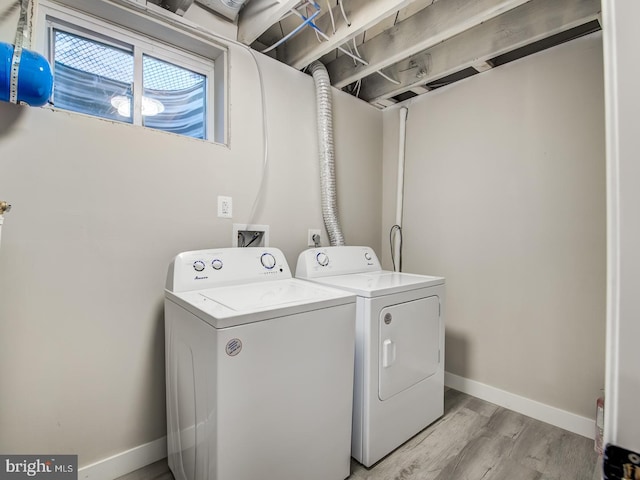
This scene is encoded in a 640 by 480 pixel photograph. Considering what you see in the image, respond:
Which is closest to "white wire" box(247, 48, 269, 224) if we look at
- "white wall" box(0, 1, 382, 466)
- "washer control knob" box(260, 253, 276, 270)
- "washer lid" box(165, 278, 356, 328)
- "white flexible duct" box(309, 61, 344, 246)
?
"white wall" box(0, 1, 382, 466)

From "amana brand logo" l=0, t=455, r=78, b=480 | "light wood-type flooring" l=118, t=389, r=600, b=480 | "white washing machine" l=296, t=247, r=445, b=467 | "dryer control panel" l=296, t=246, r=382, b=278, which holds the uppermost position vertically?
"dryer control panel" l=296, t=246, r=382, b=278

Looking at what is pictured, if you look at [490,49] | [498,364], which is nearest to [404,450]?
[498,364]

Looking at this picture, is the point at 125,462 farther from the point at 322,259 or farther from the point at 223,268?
the point at 322,259

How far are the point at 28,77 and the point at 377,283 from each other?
1.61 m

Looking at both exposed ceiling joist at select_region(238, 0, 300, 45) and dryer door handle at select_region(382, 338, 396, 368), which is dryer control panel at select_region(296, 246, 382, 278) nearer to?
dryer door handle at select_region(382, 338, 396, 368)

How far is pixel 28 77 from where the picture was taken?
1075 millimetres

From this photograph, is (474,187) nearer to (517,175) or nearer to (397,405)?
(517,175)

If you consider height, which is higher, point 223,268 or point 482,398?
point 223,268

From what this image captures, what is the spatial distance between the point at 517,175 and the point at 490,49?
29.5 inches

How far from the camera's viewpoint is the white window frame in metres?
1.39

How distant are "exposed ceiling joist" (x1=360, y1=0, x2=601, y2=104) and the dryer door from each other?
57.4 inches

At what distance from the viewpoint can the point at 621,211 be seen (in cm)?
42

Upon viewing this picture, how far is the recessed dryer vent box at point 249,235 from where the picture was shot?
1.75 metres

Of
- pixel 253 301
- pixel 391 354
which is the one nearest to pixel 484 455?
pixel 391 354
